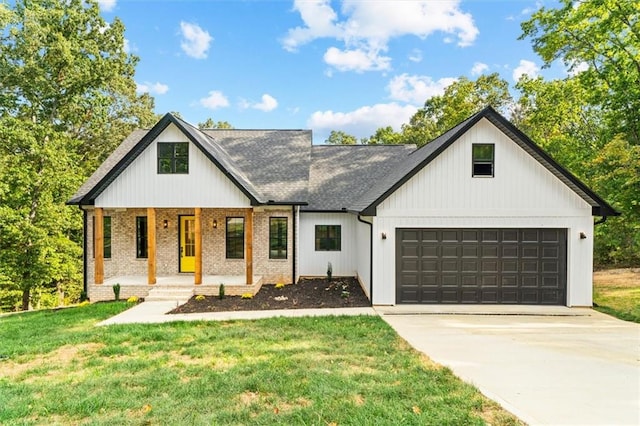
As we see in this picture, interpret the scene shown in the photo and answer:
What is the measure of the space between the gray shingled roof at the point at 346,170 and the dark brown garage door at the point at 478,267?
14.4 ft

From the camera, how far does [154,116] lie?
88.3 ft

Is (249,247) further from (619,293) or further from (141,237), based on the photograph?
(619,293)

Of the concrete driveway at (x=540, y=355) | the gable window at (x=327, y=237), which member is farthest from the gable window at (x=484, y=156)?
the gable window at (x=327, y=237)

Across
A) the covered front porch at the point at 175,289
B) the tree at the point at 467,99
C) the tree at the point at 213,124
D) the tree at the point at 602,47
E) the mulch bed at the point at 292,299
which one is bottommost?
the mulch bed at the point at 292,299

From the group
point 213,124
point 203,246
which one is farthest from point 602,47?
point 213,124

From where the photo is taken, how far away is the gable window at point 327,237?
14.7 metres

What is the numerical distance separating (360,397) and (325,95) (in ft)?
89.0

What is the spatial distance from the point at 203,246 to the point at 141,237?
8.44 ft

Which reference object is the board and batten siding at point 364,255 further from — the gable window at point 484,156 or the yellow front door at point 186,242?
the yellow front door at point 186,242

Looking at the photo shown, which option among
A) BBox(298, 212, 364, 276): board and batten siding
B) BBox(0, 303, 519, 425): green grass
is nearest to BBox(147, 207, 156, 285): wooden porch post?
BBox(0, 303, 519, 425): green grass

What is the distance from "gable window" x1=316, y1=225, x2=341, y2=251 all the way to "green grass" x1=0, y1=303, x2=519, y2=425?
21.4 feet

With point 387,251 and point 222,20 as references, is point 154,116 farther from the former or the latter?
point 387,251

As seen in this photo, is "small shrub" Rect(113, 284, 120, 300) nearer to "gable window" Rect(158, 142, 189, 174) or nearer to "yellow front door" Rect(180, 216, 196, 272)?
"yellow front door" Rect(180, 216, 196, 272)

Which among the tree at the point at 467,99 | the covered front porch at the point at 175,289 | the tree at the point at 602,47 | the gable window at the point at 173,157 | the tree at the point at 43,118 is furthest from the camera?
the tree at the point at 467,99
